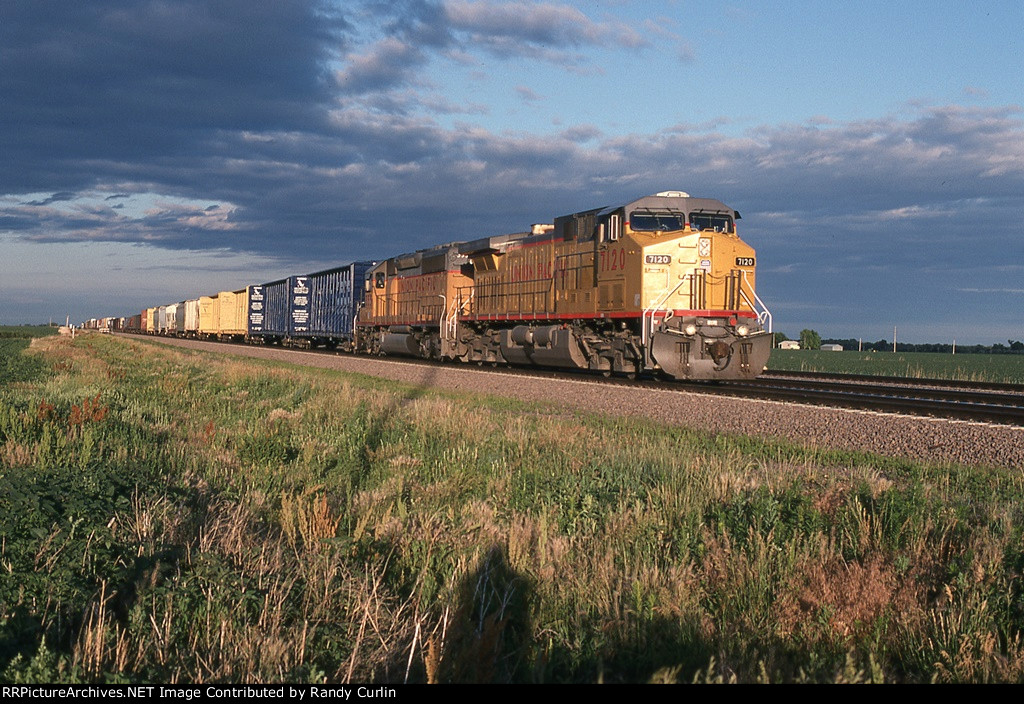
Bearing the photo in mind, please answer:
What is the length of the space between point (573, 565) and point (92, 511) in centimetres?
315

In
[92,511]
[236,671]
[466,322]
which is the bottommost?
[236,671]

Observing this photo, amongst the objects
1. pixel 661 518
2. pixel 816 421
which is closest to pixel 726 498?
pixel 661 518

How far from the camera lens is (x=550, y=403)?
15406 millimetres

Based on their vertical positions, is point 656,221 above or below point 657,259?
above

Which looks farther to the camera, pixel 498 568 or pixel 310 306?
pixel 310 306

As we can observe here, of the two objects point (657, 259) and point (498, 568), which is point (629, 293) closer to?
point (657, 259)

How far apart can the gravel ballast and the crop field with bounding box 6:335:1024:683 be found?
117cm

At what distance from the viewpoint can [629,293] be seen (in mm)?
18594

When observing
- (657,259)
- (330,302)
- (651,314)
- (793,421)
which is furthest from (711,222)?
(330,302)

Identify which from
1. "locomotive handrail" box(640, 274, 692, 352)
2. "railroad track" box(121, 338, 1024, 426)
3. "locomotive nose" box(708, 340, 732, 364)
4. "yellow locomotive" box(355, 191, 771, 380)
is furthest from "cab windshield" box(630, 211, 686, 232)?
"railroad track" box(121, 338, 1024, 426)

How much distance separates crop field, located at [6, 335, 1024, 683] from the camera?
4.14 metres

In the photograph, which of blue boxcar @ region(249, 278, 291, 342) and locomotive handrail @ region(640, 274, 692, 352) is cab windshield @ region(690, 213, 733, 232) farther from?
blue boxcar @ region(249, 278, 291, 342)

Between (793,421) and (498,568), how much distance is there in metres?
7.95

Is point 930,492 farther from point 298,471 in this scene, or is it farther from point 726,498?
point 298,471
